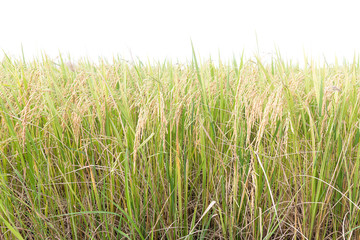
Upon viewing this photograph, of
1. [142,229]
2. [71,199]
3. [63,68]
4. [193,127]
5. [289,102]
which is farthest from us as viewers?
[63,68]

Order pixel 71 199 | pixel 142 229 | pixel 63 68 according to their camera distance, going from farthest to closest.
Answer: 1. pixel 63 68
2. pixel 71 199
3. pixel 142 229

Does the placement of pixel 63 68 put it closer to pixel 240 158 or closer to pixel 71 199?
pixel 71 199

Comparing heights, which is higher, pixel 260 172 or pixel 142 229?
pixel 260 172

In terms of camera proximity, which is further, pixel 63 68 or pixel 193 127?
pixel 63 68

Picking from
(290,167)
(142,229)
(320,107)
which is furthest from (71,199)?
(320,107)

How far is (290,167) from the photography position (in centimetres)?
152

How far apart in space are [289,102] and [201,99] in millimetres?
473

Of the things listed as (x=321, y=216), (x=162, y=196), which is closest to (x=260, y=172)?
(x=321, y=216)

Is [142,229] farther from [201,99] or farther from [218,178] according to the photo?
[201,99]

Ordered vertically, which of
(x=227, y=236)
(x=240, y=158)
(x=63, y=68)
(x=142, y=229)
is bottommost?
(x=227, y=236)

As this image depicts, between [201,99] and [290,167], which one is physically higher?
[201,99]

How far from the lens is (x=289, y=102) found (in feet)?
4.43

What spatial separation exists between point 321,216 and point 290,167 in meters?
0.26

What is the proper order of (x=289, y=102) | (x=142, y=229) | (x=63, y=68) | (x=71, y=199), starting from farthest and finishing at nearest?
(x=63, y=68) → (x=71, y=199) → (x=142, y=229) → (x=289, y=102)
